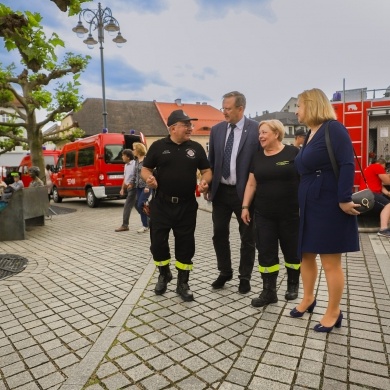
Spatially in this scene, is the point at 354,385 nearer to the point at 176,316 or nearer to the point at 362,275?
the point at 176,316

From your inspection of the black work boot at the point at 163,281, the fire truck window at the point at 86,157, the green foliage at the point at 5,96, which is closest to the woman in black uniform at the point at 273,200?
the black work boot at the point at 163,281

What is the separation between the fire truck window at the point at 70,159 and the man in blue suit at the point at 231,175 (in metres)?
11.5

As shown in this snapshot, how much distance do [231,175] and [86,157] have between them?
35.3ft

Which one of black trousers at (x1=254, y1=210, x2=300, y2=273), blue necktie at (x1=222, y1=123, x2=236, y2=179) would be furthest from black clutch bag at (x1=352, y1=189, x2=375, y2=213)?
blue necktie at (x1=222, y1=123, x2=236, y2=179)

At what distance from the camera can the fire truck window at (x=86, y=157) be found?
13.2 m

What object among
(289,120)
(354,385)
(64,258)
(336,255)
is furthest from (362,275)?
(289,120)

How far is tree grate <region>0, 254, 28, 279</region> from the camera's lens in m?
4.93

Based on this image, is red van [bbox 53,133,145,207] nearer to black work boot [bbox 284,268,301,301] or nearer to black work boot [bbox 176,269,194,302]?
black work boot [bbox 176,269,194,302]

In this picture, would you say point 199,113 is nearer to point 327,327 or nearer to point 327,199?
point 327,199

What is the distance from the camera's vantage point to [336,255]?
9.53ft

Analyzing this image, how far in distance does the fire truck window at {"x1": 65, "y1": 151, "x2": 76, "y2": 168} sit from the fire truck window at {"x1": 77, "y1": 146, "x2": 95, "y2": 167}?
1.60 ft

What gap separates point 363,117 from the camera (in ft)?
27.8

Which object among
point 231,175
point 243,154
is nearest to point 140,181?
point 231,175

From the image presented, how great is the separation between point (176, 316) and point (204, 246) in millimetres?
3018
